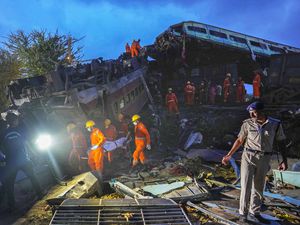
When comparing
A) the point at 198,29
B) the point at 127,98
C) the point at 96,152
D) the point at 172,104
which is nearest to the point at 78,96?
the point at 96,152

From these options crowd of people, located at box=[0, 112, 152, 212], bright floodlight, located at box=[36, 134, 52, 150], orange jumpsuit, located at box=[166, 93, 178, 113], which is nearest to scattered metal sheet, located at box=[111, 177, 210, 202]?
crowd of people, located at box=[0, 112, 152, 212]

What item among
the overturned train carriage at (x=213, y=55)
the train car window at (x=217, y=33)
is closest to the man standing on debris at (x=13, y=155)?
the overturned train carriage at (x=213, y=55)

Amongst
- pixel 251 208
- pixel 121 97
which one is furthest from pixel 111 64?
pixel 251 208

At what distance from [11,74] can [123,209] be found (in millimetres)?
15756

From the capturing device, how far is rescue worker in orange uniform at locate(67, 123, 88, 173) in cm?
779

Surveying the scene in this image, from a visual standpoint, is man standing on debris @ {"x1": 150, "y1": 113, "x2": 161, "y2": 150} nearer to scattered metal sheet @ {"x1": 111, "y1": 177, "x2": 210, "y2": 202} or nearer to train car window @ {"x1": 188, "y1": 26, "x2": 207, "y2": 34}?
scattered metal sheet @ {"x1": 111, "y1": 177, "x2": 210, "y2": 202}

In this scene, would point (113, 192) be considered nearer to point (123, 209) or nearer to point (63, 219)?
point (123, 209)

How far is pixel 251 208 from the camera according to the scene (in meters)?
4.17

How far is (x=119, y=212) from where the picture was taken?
174 inches

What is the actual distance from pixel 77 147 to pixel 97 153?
703 mm

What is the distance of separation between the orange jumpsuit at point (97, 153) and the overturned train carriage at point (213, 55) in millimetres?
8298

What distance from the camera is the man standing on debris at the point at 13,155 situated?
534 centimetres

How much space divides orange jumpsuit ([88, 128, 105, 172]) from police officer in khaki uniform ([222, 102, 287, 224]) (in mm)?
4267

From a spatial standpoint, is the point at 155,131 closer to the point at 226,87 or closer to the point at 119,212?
the point at 226,87
